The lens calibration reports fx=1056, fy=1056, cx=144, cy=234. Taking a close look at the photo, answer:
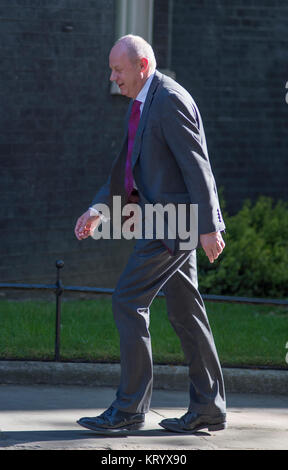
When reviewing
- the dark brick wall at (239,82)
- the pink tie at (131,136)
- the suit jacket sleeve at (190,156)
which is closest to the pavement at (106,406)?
the suit jacket sleeve at (190,156)

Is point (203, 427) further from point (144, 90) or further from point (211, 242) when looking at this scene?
point (144, 90)

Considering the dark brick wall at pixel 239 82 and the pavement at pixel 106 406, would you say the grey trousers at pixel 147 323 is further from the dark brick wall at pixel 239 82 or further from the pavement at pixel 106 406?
the dark brick wall at pixel 239 82

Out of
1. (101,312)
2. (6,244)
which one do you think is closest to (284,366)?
(101,312)

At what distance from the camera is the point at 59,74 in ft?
37.2

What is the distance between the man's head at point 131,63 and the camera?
5.72 m

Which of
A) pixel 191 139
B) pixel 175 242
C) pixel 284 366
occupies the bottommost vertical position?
pixel 284 366

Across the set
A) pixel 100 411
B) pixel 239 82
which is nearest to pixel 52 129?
pixel 239 82

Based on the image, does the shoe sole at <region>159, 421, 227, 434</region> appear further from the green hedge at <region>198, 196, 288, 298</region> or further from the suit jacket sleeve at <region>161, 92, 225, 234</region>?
the green hedge at <region>198, 196, 288, 298</region>

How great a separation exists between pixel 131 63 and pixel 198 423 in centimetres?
203

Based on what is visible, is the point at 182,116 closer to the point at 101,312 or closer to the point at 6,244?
the point at 101,312

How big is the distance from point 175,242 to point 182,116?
68 centimetres

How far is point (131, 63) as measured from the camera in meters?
5.75
